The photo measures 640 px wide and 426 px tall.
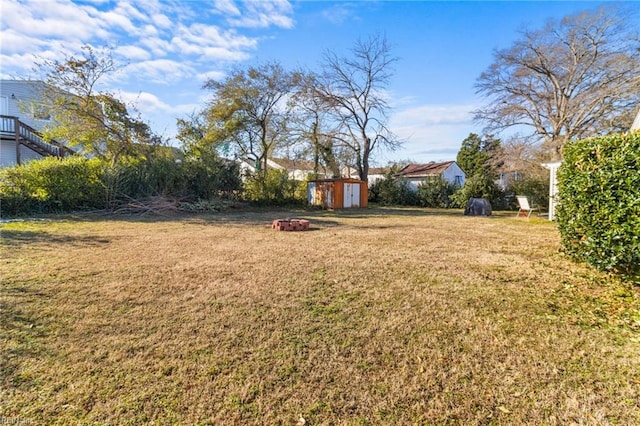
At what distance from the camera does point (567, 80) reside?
1634 centimetres

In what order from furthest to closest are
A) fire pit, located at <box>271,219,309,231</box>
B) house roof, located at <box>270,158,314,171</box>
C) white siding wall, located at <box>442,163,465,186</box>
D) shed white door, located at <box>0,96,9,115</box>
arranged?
white siding wall, located at <box>442,163,465,186</box> → house roof, located at <box>270,158,314,171</box> → shed white door, located at <box>0,96,9,115</box> → fire pit, located at <box>271,219,309,231</box>

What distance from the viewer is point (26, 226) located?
7.73 meters

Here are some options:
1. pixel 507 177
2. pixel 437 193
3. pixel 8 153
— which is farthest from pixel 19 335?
pixel 507 177

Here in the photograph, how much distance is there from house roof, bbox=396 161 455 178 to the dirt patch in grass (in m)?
23.1

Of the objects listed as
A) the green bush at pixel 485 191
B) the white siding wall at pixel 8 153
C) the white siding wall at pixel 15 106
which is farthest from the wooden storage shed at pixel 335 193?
the white siding wall at pixel 8 153

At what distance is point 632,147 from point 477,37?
656 cm

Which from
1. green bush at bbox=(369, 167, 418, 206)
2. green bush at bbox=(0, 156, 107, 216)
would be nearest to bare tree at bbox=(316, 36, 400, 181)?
green bush at bbox=(369, 167, 418, 206)

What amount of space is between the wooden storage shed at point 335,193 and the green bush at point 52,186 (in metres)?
9.59

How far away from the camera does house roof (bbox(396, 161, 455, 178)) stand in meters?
26.8

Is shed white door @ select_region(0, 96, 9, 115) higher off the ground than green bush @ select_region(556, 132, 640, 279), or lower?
higher

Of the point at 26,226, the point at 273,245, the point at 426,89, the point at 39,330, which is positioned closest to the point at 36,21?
the point at 26,226

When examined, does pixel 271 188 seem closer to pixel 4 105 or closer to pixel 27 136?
pixel 27 136

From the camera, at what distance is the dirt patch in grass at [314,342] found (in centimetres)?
171

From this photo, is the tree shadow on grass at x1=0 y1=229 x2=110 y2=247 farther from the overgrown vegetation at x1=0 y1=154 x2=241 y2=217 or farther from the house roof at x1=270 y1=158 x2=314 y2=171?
the house roof at x1=270 y1=158 x2=314 y2=171
